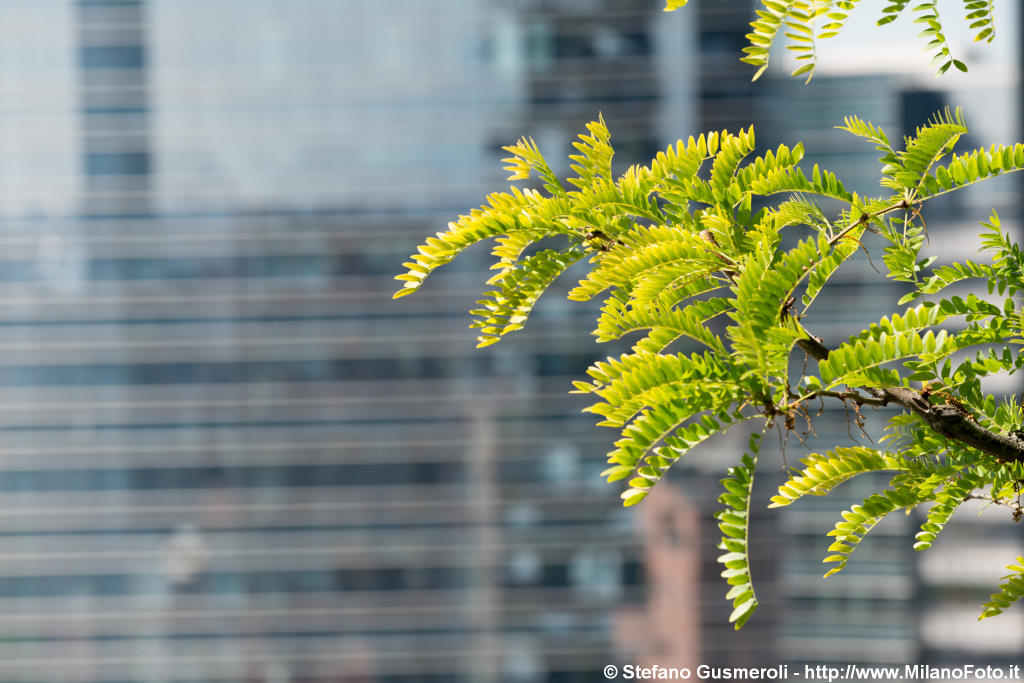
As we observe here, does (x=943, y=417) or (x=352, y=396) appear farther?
(x=352, y=396)

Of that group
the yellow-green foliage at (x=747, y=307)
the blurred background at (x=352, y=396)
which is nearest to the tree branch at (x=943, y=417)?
the yellow-green foliage at (x=747, y=307)

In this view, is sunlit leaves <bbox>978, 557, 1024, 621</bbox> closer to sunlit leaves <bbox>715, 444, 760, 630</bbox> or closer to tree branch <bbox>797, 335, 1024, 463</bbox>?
tree branch <bbox>797, 335, 1024, 463</bbox>

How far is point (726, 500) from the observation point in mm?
504

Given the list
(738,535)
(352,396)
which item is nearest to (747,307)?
(738,535)

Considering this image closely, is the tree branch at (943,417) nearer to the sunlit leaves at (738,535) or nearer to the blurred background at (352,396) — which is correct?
the sunlit leaves at (738,535)

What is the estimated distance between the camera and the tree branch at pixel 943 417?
53cm

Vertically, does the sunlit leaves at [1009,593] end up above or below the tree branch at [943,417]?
below

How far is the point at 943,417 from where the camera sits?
54 cm

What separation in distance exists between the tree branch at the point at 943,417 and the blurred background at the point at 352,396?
81.0 feet

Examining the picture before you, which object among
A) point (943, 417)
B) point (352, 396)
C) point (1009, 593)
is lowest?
point (352, 396)

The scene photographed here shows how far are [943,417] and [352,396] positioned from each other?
25887 mm

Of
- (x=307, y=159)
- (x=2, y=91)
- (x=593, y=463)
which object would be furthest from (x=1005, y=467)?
(x=2, y=91)

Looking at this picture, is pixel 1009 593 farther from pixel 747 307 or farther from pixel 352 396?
pixel 352 396

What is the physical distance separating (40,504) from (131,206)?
9053mm
